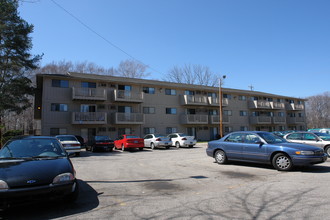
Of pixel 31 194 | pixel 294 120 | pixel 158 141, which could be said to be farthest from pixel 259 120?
pixel 31 194

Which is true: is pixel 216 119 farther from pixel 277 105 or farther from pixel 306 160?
pixel 306 160

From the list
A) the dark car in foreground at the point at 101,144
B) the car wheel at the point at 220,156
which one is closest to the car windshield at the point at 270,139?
the car wheel at the point at 220,156

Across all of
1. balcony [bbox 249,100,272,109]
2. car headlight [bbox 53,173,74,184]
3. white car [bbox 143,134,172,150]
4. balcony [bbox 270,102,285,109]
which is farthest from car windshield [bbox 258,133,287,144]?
balcony [bbox 270,102,285,109]

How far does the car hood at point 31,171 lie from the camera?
4176 mm

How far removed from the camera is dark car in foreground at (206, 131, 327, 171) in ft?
26.4

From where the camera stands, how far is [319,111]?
3410 inches

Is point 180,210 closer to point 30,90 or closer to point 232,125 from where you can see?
point 30,90

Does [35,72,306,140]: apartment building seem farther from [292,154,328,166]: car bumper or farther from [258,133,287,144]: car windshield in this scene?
[292,154,328,166]: car bumper

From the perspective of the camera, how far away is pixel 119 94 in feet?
89.7

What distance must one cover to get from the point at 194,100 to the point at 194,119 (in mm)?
2886

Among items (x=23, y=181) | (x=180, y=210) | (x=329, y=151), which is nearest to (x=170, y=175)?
(x=180, y=210)

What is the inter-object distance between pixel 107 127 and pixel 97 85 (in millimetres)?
5273

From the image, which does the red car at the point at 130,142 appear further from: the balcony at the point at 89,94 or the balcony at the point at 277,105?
the balcony at the point at 277,105

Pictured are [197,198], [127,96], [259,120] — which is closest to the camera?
[197,198]
